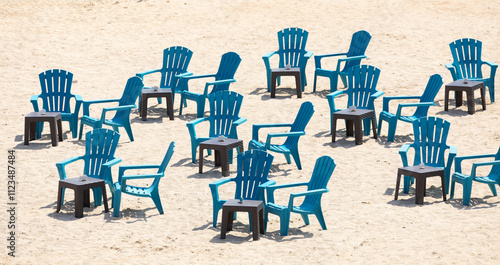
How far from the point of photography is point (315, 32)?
2162cm

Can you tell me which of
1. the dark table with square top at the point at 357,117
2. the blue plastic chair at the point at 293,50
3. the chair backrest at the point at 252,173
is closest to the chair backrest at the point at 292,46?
the blue plastic chair at the point at 293,50

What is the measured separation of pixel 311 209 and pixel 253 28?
38.3 ft

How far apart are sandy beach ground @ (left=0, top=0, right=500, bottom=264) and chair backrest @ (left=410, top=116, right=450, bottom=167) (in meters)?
0.47

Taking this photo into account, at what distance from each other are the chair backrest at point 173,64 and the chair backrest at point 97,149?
484cm

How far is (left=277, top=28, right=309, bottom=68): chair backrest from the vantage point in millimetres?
17859

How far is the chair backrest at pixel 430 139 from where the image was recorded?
482 inches

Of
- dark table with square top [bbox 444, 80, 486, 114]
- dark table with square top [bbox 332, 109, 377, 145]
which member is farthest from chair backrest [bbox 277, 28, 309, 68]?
dark table with square top [bbox 332, 109, 377, 145]

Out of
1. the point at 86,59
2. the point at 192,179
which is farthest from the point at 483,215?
the point at 86,59

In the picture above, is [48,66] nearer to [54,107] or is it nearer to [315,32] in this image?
[54,107]

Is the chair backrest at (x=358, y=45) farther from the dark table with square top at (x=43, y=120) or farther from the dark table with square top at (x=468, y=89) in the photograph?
the dark table with square top at (x=43, y=120)

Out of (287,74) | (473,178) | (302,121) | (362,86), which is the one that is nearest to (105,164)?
(302,121)

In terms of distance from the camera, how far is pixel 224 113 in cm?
1374

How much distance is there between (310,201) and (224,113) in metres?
3.19

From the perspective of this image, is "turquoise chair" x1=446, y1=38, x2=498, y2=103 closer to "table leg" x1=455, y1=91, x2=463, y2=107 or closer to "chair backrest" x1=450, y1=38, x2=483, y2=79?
"chair backrest" x1=450, y1=38, x2=483, y2=79
